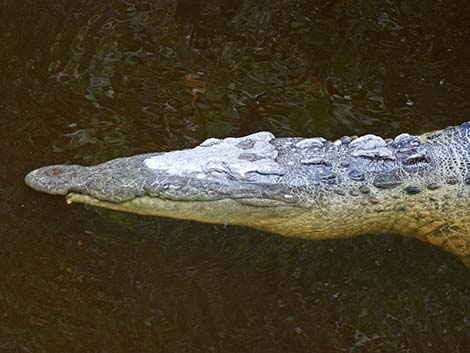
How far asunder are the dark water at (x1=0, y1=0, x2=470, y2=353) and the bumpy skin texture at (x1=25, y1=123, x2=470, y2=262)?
0.77 ft

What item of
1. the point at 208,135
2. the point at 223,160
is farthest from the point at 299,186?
the point at 208,135

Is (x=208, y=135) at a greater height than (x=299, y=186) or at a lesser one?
lesser

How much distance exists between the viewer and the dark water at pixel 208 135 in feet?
12.0

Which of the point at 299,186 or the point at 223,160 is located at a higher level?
the point at 223,160

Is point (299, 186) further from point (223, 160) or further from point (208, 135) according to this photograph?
point (208, 135)

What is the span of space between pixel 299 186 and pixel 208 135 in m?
1.04

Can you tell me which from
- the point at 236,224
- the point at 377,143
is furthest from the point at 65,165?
the point at 377,143

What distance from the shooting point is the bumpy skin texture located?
369 centimetres

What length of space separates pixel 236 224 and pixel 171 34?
6.65 feet

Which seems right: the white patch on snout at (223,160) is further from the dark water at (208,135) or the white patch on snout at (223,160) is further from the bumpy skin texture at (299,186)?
the dark water at (208,135)

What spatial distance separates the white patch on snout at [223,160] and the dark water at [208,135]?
41cm

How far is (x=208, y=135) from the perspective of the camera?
460cm

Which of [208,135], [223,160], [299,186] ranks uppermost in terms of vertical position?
[223,160]

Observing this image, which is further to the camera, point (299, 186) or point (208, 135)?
point (208, 135)
